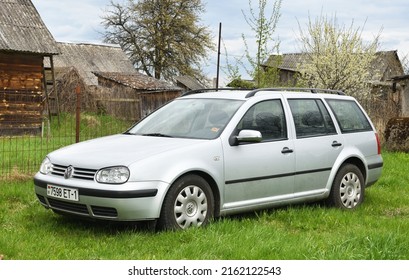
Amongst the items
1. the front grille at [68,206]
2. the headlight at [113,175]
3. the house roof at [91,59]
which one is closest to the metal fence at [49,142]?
the front grille at [68,206]

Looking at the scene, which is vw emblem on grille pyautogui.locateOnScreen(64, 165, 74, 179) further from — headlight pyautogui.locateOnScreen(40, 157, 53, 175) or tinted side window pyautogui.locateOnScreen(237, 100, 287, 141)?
tinted side window pyautogui.locateOnScreen(237, 100, 287, 141)

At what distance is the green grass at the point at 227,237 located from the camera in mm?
5352

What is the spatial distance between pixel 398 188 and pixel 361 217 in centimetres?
309

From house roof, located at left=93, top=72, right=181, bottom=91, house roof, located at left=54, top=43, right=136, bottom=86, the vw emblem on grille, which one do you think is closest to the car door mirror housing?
the vw emblem on grille

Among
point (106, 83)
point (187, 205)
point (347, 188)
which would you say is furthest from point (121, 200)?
point (106, 83)

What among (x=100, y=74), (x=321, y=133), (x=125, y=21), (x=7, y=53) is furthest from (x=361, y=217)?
(x=125, y=21)

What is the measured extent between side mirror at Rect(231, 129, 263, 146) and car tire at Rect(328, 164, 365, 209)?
190 centimetres

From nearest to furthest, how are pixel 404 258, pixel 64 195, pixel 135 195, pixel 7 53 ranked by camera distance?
pixel 404 258, pixel 135 195, pixel 64 195, pixel 7 53

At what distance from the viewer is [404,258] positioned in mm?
5199

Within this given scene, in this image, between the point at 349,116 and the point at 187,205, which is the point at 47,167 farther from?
the point at 349,116

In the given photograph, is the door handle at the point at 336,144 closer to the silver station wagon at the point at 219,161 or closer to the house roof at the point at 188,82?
the silver station wagon at the point at 219,161

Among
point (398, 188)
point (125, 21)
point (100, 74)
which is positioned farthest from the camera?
point (125, 21)

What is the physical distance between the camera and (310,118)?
794 centimetres
